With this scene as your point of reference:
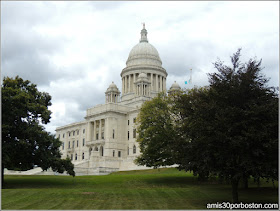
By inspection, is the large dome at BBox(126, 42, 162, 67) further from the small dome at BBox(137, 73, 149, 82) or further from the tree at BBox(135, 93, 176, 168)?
the tree at BBox(135, 93, 176, 168)

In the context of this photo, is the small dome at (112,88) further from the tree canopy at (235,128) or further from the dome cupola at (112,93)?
the tree canopy at (235,128)

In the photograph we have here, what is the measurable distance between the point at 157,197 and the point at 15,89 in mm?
22087

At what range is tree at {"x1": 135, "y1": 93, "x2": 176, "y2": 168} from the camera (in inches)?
1791

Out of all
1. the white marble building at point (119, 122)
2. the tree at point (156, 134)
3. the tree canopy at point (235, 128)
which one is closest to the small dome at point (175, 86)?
the white marble building at point (119, 122)

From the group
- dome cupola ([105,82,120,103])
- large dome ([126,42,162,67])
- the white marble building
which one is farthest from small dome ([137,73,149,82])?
large dome ([126,42,162,67])

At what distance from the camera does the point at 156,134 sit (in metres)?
47.2

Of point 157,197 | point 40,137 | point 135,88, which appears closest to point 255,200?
point 157,197

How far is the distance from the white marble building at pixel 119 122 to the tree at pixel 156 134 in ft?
83.7

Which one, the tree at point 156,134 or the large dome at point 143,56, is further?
the large dome at point 143,56

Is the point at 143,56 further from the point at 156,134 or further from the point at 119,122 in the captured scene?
the point at 156,134

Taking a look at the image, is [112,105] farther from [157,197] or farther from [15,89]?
[157,197]

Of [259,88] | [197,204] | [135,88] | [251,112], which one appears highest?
[135,88]

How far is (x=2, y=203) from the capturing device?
2452cm

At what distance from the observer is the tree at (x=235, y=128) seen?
2366 cm
